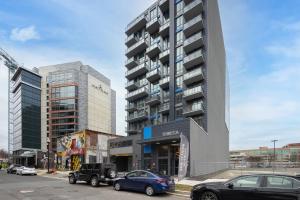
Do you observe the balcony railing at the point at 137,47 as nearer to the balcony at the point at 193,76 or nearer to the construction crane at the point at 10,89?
the balcony at the point at 193,76

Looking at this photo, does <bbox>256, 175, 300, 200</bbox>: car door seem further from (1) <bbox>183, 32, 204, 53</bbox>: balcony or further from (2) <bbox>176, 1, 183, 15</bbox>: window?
(2) <bbox>176, 1, 183, 15</bbox>: window

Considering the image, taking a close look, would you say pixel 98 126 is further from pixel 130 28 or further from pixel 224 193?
pixel 224 193

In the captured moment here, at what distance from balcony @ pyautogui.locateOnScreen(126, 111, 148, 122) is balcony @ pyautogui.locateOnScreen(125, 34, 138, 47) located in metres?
16.5

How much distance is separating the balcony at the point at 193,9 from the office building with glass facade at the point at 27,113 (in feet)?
302

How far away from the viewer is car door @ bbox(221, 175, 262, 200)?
41.3 ft

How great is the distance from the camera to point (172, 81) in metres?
63.1

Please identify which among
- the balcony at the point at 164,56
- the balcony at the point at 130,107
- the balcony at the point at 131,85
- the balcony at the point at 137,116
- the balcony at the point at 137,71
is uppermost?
the balcony at the point at 164,56

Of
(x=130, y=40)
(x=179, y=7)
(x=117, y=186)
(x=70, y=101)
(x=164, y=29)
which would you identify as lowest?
(x=117, y=186)

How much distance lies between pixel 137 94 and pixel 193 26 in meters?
22.3

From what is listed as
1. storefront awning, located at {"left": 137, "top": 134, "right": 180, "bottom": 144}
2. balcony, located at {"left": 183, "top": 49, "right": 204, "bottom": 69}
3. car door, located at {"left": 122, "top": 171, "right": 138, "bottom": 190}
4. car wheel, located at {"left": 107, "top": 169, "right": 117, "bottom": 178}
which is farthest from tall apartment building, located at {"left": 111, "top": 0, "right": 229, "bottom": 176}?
car door, located at {"left": 122, "top": 171, "right": 138, "bottom": 190}

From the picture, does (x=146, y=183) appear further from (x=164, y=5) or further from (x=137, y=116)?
(x=137, y=116)

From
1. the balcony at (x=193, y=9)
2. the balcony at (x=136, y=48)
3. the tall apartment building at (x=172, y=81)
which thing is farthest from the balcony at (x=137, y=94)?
the balcony at (x=193, y=9)

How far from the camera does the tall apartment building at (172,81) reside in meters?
40.9

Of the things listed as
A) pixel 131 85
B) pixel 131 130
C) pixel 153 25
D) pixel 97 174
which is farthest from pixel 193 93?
pixel 97 174
